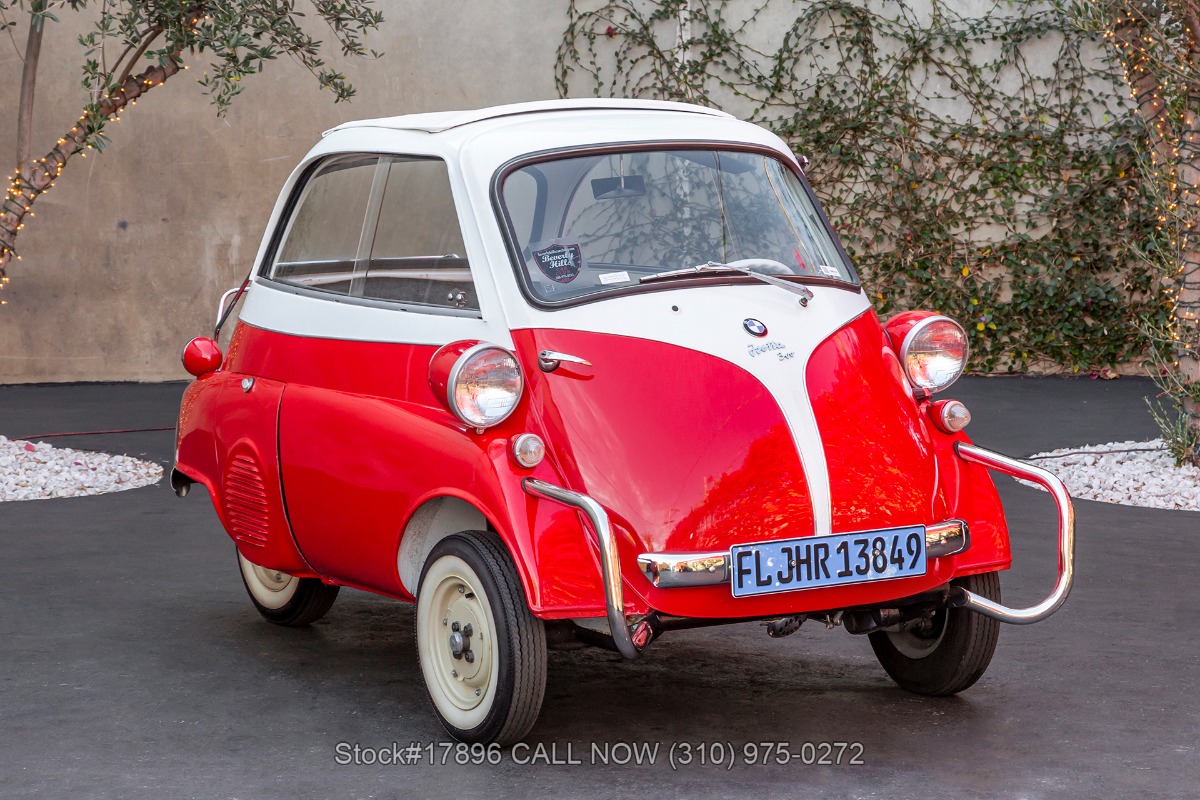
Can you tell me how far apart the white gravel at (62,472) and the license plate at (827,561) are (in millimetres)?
5165

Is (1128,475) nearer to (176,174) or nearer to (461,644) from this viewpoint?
(461,644)

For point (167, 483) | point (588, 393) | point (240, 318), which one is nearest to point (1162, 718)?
point (588, 393)

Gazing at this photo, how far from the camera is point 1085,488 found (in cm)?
765

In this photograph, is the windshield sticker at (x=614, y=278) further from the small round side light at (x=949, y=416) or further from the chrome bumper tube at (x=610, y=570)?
the small round side light at (x=949, y=416)

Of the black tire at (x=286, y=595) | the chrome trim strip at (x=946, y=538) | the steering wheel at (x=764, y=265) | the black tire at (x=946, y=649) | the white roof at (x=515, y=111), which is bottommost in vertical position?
the black tire at (x=286, y=595)

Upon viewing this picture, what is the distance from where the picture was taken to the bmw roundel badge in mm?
3760

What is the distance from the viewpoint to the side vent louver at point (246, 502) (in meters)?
4.50

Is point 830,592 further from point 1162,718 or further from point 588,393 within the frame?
point 1162,718

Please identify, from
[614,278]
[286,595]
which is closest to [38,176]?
[286,595]

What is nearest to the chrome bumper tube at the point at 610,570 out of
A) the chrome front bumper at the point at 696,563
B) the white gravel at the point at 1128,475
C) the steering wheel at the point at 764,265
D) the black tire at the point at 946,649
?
the chrome front bumper at the point at 696,563

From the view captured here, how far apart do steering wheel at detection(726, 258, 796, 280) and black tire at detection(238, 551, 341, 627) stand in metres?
1.91

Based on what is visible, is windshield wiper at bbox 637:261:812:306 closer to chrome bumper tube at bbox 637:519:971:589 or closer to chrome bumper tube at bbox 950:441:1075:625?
chrome bumper tube at bbox 950:441:1075:625

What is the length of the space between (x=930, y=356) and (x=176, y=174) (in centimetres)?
916

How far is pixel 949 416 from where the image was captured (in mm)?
3922
